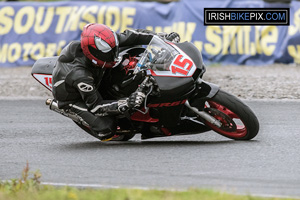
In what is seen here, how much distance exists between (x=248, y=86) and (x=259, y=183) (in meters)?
6.44

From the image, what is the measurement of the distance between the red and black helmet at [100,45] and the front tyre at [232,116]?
3.59 ft

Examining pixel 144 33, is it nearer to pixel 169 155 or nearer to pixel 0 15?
pixel 169 155

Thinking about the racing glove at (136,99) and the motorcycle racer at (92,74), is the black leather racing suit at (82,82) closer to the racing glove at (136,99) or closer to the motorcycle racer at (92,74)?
the motorcycle racer at (92,74)

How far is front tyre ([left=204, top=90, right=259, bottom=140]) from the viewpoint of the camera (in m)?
6.60

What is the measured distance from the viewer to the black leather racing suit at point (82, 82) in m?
6.86

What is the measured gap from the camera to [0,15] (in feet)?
49.1

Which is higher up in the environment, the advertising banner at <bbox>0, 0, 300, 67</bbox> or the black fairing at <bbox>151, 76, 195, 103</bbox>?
the black fairing at <bbox>151, 76, 195, 103</bbox>

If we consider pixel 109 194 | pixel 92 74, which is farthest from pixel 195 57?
pixel 109 194

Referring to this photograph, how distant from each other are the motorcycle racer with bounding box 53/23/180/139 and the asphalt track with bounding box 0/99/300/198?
1.20ft

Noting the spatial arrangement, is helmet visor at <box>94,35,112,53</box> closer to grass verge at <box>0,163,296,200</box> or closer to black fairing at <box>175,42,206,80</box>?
black fairing at <box>175,42,206,80</box>

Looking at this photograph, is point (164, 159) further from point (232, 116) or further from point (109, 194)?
point (109, 194)

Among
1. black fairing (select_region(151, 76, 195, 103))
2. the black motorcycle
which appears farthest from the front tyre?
black fairing (select_region(151, 76, 195, 103))

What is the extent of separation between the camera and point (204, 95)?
6660 millimetres

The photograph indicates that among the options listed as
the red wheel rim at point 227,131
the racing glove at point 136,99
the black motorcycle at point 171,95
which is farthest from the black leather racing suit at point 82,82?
the red wheel rim at point 227,131
